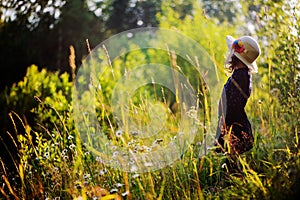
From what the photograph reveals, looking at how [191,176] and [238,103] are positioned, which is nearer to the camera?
[191,176]

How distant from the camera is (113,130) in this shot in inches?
142

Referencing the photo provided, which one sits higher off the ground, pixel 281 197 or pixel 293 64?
pixel 293 64

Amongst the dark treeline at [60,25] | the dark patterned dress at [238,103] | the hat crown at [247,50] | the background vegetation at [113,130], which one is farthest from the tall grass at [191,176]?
the dark treeline at [60,25]

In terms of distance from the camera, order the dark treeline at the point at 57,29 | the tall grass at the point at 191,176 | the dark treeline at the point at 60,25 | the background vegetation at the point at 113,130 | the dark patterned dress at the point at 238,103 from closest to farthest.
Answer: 1. the tall grass at the point at 191,176
2. the background vegetation at the point at 113,130
3. the dark patterned dress at the point at 238,103
4. the dark treeline at the point at 60,25
5. the dark treeline at the point at 57,29

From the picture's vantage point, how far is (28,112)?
195 inches

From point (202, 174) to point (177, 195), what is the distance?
21.7 inches

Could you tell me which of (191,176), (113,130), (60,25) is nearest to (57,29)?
(60,25)

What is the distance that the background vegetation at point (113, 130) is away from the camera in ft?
9.02

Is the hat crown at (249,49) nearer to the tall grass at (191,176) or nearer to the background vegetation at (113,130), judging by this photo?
the background vegetation at (113,130)

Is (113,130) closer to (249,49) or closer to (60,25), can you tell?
(249,49)

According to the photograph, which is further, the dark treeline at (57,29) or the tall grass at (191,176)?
the dark treeline at (57,29)

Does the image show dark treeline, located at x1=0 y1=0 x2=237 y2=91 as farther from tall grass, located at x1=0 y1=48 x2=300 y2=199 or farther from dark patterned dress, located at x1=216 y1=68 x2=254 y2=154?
dark patterned dress, located at x1=216 y1=68 x2=254 y2=154

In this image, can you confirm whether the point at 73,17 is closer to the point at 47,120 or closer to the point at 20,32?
the point at 20,32

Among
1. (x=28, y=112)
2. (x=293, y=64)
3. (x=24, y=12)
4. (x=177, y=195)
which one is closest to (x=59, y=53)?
(x=24, y=12)
